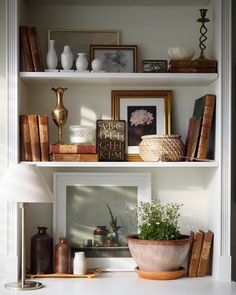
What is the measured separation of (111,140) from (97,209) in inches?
15.4

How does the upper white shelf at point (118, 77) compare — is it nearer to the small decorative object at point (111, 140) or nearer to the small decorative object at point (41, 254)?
the small decorative object at point (111, 140)

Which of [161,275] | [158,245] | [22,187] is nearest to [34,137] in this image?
[22,187]

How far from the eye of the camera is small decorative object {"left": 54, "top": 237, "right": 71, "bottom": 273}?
3131mm

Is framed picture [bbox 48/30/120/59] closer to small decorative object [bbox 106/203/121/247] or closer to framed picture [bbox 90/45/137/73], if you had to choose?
framed picture [bbox 90/45/137/73]

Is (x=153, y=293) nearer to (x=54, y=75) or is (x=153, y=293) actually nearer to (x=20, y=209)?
(x=20, y=209)

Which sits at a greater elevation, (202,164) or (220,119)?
(220,119)

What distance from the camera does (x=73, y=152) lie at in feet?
10.1

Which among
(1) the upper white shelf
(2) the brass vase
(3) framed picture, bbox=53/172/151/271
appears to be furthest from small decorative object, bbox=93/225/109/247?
(1) the upper white shelf

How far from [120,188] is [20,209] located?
0.56 meters

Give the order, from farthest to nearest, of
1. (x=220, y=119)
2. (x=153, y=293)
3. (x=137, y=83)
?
(x=137, y=83), (x=220, y=119), (x=153, y=293)

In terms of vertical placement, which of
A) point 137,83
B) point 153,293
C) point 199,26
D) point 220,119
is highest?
point 199,26

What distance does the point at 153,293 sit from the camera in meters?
2.78

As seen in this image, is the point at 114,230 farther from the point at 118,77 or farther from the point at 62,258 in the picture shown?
the point at 118,77

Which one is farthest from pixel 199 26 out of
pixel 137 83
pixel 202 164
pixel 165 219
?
pixel 165 219
